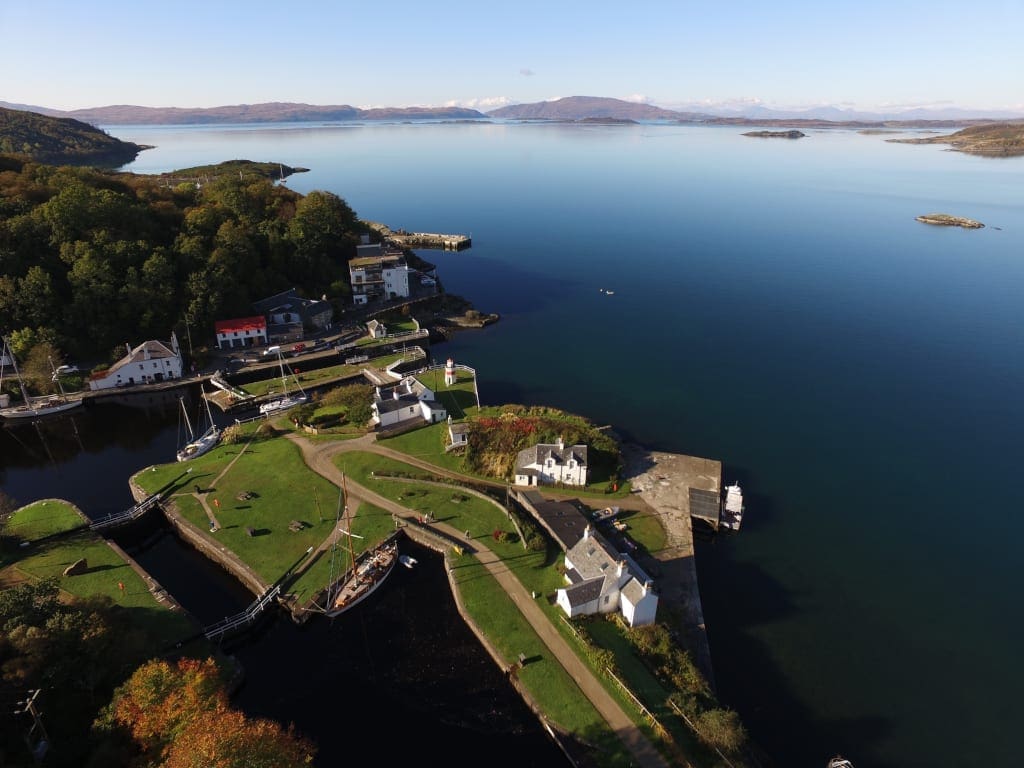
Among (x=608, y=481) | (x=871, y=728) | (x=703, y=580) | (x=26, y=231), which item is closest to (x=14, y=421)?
(x=26, y=231)

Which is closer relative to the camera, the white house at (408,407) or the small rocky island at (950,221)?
the white house at (408,407)

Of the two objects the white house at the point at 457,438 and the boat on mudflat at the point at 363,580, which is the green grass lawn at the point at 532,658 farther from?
the white house at the point at 457,438

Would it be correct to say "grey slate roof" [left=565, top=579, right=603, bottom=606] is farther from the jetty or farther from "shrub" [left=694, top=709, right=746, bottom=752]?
the jetty

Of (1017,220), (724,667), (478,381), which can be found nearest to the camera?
(724,667)

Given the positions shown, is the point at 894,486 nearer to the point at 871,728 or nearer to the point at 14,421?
the point at 871,728

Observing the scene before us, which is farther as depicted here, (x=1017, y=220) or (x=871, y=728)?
(x=1017, y=220)

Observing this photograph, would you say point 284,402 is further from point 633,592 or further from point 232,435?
point 633,592

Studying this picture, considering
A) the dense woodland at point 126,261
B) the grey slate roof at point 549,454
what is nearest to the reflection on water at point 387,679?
the grey slate roof at point 549,454
